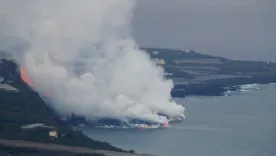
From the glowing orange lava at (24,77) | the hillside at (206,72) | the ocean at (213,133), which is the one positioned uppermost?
the hillside at (206,72)

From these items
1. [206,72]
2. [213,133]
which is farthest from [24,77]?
[206,72]

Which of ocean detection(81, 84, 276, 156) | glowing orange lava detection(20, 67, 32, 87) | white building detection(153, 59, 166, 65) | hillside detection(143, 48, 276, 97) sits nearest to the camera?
ocean detection(81, 84, 276, 156)

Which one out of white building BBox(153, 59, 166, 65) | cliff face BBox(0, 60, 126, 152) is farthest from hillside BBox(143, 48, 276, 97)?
cliff face BBox(0, 60, 126, 152)

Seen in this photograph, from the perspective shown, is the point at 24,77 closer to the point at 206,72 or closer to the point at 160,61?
the point at 160,61

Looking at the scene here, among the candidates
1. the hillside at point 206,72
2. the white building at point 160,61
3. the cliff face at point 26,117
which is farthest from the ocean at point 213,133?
the white building at point 160,61

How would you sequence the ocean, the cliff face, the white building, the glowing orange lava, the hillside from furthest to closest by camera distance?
the white building
the hillside
the glowing orange lava
the ocean
the cliff face

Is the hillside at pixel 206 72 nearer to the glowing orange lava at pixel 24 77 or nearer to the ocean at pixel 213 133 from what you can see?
the ocean at pixel 213 133

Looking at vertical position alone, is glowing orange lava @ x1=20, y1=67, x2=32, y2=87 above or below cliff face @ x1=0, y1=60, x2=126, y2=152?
above

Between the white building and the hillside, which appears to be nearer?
the hillside

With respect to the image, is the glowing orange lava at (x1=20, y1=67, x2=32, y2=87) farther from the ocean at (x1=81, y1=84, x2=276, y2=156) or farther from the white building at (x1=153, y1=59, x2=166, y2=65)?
the white building at (x1=153, y1=59, x2=166, y2=65)

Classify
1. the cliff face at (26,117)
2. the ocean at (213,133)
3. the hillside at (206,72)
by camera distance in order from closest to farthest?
the cliff face at (26,117), the ocean at (213,133), the hillside at (206,72)
